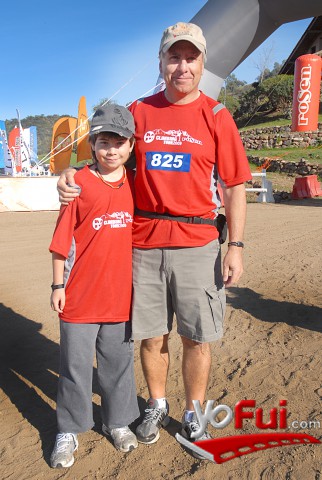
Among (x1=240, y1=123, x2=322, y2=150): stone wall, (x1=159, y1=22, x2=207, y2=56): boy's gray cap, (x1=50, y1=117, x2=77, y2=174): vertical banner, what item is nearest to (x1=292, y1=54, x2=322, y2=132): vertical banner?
(x1=240, y1=123, x2=322, y2=150): stone wall

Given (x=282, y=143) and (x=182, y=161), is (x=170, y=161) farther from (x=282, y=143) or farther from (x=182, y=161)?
(x=282, y=143)

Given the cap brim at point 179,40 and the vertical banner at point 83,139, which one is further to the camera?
the vertical banner at point 83,139

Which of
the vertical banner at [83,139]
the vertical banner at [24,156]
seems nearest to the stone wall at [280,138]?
the vertical banner at [83,139]

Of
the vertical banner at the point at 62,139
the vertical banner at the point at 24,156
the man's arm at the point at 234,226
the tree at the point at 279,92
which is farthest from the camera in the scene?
the tree at the point at 279,92

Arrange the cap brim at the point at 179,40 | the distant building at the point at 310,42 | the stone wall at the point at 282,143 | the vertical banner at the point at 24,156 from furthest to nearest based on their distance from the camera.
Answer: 1. the distant building at the point at 310,42
2. the vertical banner at the point at 24,156
3. the stone wall at the point at 282,143
4. the cap brim at the point at 179,40

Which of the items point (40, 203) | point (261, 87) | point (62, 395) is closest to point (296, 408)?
point (62, 395)

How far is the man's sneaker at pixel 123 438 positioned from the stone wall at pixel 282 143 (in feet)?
49.6

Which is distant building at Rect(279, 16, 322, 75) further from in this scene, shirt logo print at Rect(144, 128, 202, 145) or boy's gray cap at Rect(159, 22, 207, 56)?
shirt logo print at Rect(144, 128, 202, 145)

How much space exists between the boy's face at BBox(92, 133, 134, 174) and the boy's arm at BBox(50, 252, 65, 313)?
52 cm

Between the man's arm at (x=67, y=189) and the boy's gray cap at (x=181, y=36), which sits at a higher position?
the boy's gray cap at (x=181, y=36)

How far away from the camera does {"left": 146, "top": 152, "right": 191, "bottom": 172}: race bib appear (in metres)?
2.26

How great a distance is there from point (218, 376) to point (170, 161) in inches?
66.0

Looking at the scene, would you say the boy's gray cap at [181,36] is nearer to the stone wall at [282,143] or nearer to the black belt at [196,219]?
the black belt at [196,219]

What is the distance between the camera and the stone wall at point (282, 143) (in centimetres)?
1686
